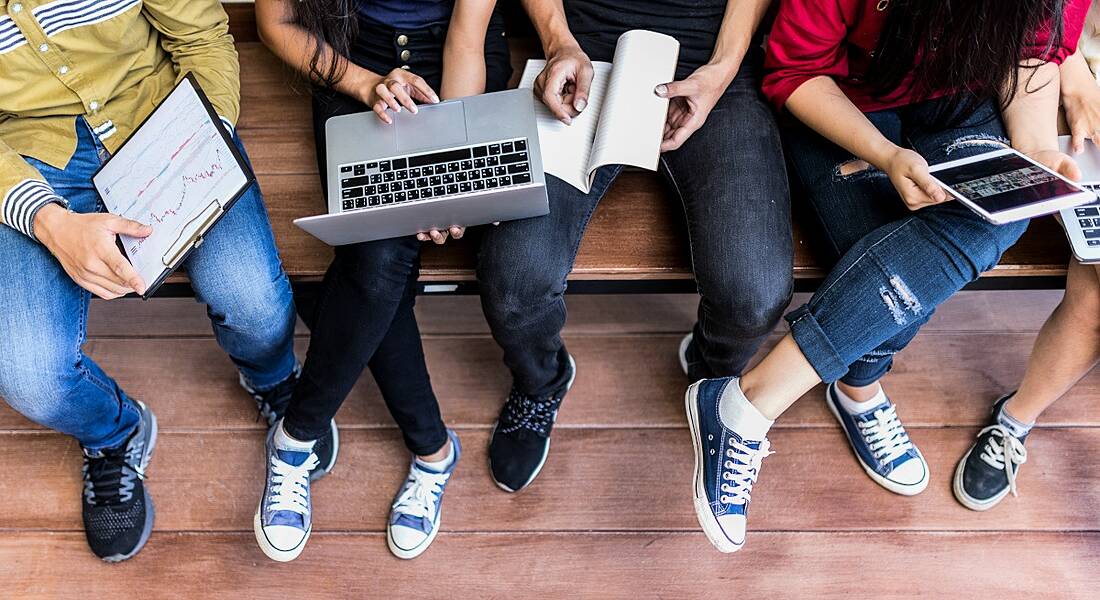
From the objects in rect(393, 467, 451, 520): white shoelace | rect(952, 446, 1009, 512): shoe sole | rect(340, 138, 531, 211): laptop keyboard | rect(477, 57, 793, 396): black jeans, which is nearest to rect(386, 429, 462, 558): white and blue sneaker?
rect(393, 467, 451, 520): white shoelace

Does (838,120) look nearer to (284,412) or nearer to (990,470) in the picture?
(990,470)

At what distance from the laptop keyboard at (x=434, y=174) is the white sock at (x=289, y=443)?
0.43 m

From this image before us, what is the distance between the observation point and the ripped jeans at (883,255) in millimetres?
1097

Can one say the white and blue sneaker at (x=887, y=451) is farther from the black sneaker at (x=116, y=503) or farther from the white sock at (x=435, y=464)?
the black sneaker at (x=116, y=503)

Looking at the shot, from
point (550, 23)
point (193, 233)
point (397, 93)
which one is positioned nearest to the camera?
point (193, 233)

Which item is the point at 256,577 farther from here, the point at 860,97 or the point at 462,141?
the point at 860,97

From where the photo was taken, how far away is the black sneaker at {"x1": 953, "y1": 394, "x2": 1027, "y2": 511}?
133cm

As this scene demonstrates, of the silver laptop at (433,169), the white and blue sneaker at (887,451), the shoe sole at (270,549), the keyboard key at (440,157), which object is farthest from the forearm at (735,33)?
the shoe sole at (270,549)

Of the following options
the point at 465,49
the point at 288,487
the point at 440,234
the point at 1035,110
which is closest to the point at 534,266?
the point at 440,234

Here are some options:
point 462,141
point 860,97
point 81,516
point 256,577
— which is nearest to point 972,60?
point 860,97

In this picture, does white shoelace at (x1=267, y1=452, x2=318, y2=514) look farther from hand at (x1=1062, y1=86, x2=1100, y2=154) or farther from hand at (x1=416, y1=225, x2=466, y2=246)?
Answer: hand at (x1=1062, y1=86, x2=1100, y2=154)

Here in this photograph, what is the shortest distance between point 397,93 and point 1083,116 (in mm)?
1017

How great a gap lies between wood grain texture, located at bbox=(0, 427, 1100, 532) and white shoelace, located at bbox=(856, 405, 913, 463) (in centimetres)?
5

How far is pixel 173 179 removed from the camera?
108cm
